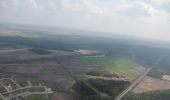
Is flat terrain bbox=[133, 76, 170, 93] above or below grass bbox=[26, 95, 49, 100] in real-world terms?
below

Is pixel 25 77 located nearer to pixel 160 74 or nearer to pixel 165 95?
pixel 165 95

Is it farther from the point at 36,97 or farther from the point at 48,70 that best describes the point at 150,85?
the point at 36,97

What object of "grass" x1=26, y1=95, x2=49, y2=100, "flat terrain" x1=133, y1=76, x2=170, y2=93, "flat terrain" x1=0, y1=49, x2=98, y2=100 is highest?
"flat terrain" x1=0, y1=49, x2=98, y2=100

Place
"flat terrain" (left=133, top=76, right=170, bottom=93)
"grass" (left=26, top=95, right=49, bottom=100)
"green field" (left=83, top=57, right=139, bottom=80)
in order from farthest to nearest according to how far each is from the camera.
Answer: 1. "green field" (left=83, top=57, right=139, bottom=80)
2. "flat terrain" (left=133, top=76, right=170, bottom=93)
3. "grass" (left=26, top=95, right=49, bottom=100)

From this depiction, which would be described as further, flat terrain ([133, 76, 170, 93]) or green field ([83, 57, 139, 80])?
green field ([83, 57, 139, 80])

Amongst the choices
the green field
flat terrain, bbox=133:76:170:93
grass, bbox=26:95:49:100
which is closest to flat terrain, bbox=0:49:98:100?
grass, bbox=26:95:49:100

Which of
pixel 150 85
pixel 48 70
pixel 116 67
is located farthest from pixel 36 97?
pixel 116 67

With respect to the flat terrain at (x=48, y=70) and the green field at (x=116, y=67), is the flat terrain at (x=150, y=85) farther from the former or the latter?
the flat terrain at (x=48, y=70)

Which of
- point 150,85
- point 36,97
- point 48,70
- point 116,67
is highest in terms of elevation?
point 48,70

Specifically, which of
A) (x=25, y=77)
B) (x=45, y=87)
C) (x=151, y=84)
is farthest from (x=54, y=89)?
(x=151, y=84)

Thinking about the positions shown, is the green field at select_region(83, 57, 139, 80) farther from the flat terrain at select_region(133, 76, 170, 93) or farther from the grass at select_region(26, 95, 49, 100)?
the grass at select_region(26, 95, 49, 100)
